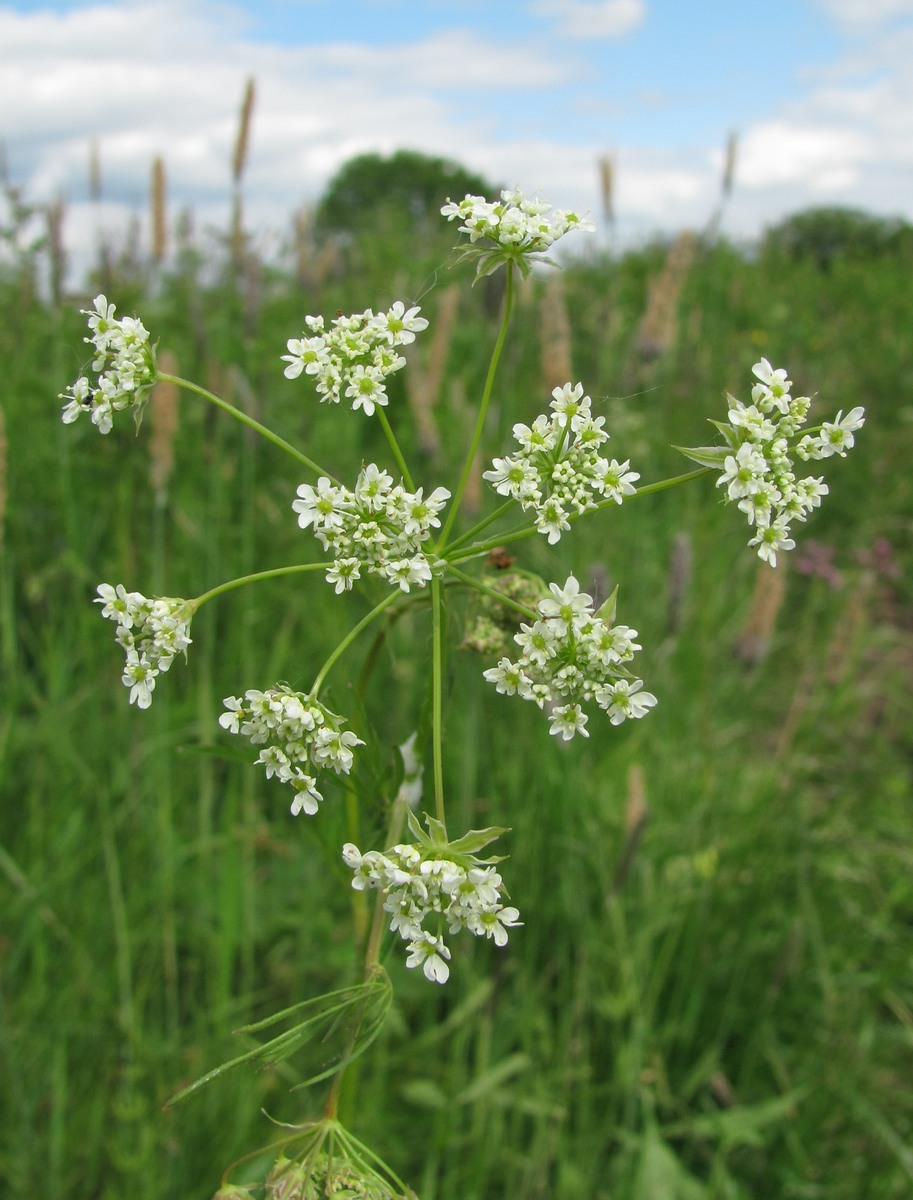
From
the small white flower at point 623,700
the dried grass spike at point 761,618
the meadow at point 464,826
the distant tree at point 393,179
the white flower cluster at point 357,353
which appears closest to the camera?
the small white flower at point 623,700

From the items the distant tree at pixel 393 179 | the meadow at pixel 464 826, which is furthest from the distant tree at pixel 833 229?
the meadow at pixel 464 826

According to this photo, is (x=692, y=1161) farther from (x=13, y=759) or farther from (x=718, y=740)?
(x=13, y=759)

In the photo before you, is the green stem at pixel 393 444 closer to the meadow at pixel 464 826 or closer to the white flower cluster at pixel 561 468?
the white flower cluster at pixel 561 468

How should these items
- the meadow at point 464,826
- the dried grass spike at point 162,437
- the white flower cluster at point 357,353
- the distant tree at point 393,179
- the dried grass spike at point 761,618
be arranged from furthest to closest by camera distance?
1. the distant tree at point 393,179
2. the dried grass spike at point 761,618
3. the dried grass spike at point 162,437
4. the meadow at point 464,826
5. the white flower cluster at point 357,353

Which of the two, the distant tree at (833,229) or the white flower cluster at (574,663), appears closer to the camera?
the white flower cluster at (574,663)

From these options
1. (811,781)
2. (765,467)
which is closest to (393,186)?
(811,781)
